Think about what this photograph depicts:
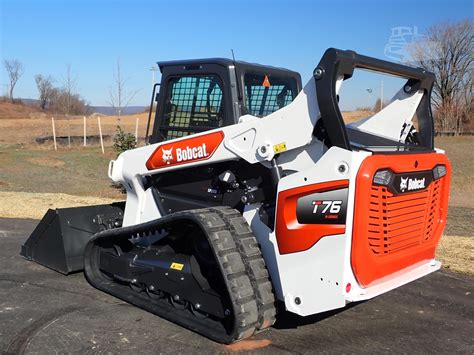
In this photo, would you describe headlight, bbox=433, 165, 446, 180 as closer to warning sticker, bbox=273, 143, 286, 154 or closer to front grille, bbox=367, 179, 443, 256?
front grille, bbox=367, 179, 443, 256

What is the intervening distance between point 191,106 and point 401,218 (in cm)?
226

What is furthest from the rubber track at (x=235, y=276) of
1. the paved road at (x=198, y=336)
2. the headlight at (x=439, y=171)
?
the headlight at (x=439, y=171)

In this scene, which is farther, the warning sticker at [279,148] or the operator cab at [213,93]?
the operator cab at [213,93]

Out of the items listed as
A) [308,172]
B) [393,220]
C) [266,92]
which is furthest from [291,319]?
[266,92]

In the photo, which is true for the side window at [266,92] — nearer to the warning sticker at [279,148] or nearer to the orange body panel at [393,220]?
the warning sticker at [279,148]

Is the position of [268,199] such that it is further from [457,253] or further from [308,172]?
[457,253]

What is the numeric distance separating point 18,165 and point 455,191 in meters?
16.8

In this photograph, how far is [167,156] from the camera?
5.00m

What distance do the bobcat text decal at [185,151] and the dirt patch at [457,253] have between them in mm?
3776

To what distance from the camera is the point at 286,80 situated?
17.8 ft

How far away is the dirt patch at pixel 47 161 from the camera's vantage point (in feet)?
73.5

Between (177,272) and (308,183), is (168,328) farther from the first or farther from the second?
(308,183)

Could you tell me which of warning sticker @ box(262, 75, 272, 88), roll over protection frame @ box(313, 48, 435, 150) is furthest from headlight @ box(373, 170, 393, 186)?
warning sticker @ box(262, 75, 272, 88)

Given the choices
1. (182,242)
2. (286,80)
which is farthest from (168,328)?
(286,80)
